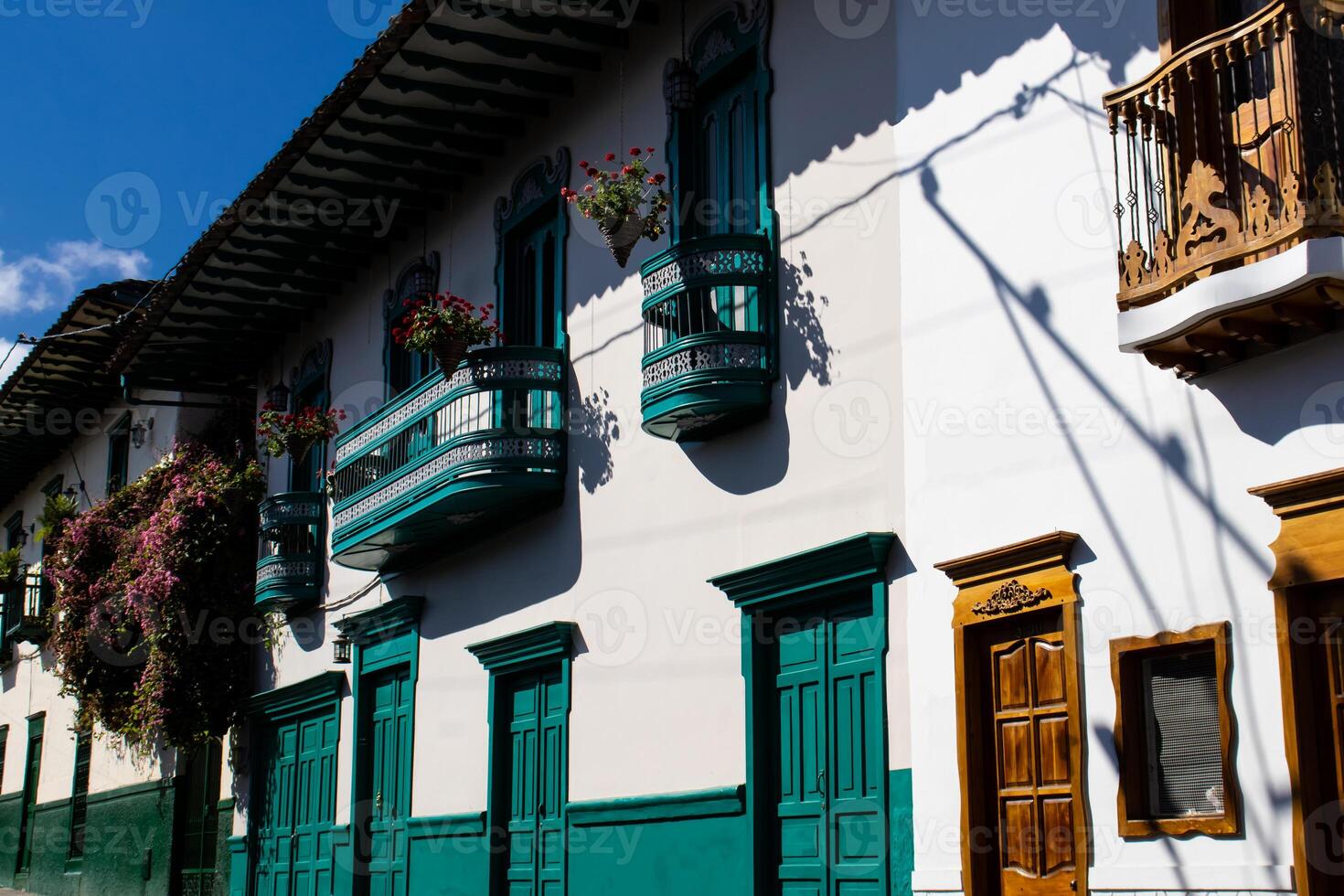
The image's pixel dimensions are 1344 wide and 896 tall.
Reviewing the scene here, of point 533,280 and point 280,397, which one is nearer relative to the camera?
point 533,280

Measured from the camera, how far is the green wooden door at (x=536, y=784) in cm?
1248

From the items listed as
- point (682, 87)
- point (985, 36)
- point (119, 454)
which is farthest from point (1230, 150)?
point (119, 454)

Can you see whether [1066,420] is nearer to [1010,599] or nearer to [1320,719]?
[1010,599]

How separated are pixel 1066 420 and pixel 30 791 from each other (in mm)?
24540

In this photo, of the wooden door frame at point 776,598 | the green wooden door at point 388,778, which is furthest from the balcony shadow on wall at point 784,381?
the green wooden door at point 388,778

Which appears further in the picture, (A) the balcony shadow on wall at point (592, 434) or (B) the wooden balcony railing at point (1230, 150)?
(A) the balcony shadow on wall at point (592, 434)

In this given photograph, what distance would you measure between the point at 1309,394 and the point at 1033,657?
202cm

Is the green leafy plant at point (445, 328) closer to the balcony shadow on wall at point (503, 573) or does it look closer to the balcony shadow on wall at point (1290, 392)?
the balcony shadow on wall at point (503, 573)

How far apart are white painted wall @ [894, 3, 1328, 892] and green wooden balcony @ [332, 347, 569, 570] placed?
169 inches

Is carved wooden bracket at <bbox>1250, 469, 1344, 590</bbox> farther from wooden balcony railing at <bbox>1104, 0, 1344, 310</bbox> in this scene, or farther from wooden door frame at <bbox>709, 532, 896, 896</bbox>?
wooden door frame at <bbox>709, 532, 896, 896</bbox>

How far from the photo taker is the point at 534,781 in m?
13.0

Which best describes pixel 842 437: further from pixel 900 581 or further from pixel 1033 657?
pixel 1033 657

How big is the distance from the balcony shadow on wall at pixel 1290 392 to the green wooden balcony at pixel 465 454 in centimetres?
658

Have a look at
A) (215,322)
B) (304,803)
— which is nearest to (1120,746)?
(304,803)
